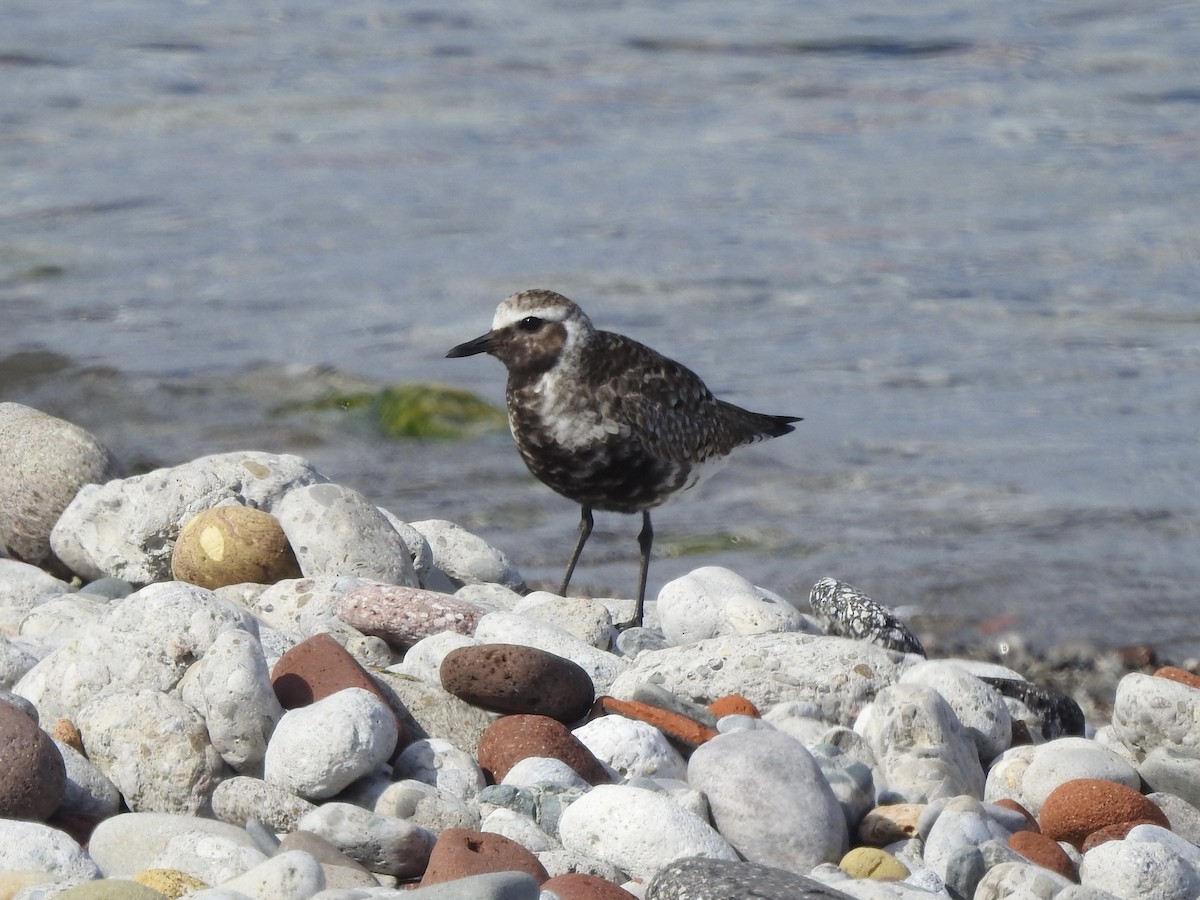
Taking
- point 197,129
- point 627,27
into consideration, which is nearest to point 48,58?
point 197,129

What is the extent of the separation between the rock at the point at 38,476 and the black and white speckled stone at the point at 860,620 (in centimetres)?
278

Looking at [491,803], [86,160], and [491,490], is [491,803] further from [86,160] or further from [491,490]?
[86,160]

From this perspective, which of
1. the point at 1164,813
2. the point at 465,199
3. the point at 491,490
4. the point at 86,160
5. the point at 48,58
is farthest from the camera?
the point at 48,58

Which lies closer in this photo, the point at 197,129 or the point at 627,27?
the point at 197,129

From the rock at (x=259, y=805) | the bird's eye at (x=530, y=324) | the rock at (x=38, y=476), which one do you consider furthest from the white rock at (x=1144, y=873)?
the rock at (x=38, y=476)

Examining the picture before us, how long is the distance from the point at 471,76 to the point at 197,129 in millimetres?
2856

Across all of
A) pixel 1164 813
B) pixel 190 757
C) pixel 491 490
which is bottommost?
pixel 491 490

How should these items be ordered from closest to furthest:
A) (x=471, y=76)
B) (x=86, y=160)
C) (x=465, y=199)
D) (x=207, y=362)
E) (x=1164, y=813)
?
(x=1164, y=813)
(x=207, y=362)
(x=465, y=199)
(x=86, y=160)
(x=471, y=76)

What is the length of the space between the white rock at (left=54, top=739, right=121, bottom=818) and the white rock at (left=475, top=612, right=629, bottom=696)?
123 centimetres

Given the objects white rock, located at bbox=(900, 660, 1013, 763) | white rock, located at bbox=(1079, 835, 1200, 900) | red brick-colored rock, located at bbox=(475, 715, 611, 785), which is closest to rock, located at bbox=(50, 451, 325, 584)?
red brick-colored rock, located at bbox=(475, 715, 611, 785)

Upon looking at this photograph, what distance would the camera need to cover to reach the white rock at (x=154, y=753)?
3.86m

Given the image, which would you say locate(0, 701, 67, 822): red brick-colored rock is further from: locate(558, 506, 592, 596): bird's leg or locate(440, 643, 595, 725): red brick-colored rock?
locate(558, 506, 592, 596): bird's leg

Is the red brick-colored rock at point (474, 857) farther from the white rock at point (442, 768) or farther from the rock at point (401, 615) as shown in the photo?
the rock at point (401, 615)

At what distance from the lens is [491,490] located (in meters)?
8.54
